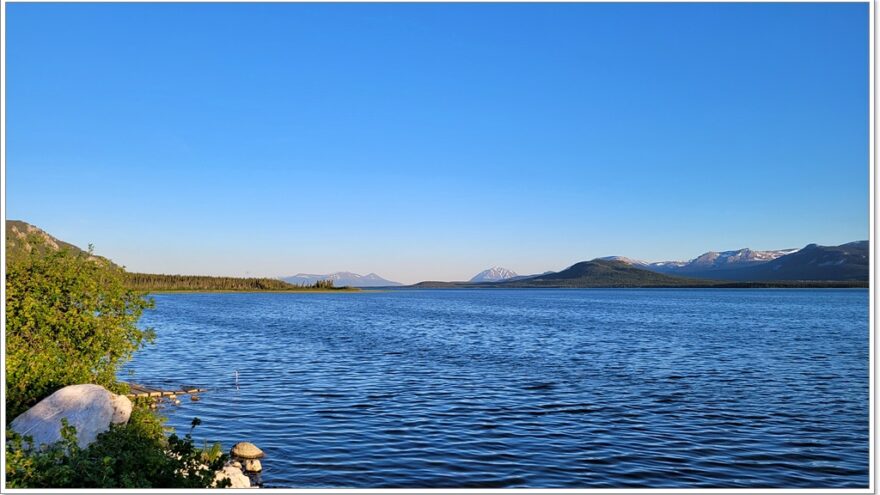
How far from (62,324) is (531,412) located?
20.1m

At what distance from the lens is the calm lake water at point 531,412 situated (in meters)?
22.2

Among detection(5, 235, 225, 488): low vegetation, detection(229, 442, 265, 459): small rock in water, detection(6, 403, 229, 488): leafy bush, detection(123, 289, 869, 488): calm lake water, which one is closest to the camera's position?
detection(6, 403, 229, 488): leafy bush

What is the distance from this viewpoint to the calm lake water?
2219 centimetres

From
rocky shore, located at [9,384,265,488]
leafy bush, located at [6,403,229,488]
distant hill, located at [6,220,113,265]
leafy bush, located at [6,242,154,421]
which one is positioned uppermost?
distant hill, located at [6,220,113,265]

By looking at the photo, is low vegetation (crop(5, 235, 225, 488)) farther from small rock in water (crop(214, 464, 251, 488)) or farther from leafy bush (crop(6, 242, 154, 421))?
small rock in water (crop(214, 464, 251, 488))

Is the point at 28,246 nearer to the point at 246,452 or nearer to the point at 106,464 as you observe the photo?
the point at 246,452

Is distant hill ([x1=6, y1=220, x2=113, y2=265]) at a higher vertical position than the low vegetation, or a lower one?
higher

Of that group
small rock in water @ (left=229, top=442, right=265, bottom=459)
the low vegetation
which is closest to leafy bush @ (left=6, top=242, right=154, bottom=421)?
the low vegetation

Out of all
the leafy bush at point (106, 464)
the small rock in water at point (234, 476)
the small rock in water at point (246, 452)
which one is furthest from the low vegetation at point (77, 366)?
the small rock in water at point (246, 452)

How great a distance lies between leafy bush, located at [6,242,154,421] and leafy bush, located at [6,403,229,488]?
411cm

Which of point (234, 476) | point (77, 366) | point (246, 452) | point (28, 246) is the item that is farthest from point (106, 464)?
Answer: point (28, 246)

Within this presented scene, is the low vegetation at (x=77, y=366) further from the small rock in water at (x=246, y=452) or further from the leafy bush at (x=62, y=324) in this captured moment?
the small rock in water at (x=246, y=452)

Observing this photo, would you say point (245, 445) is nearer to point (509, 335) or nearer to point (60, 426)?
point (60, 426)

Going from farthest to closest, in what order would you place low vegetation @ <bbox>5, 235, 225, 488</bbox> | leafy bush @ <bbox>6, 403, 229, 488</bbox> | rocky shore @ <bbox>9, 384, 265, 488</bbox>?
rocky shore @ <bbox>9, 384, 265, 488</bbox>
low vegetation @ <bbox>5, 235, 225, 488</bbox>
leafy bush @ <bbox>6, 403, 229, 488</bbox>
